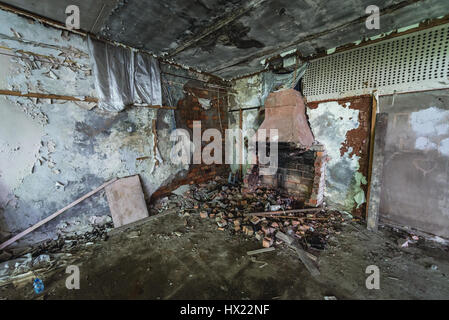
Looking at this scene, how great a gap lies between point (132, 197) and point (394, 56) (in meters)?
4.52

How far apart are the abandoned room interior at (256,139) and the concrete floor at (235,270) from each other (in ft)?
0.06

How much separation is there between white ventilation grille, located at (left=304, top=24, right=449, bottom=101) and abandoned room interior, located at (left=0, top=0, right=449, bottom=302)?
0.02 meters

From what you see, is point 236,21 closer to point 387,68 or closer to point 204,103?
point 204,103

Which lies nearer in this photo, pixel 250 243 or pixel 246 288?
pixel 246 288

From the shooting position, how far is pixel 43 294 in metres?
1.62

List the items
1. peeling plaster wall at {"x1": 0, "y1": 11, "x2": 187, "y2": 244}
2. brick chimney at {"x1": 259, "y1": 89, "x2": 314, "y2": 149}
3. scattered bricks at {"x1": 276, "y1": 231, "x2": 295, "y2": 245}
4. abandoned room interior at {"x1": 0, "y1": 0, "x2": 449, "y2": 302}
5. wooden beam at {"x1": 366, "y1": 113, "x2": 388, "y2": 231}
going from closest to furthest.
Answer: abandoned room interior at {"x1": 0, "y1": 0, "x2": 449, "y2": 302} → peeling plaster wall at {"x1": 0, "y1": 11, "x2": 187, "y2": 244} → scattered bricks at {"x1": 276, "y1": 231, "x2": 295, "y2": 245} → wooden beam at {"x1": 366, "y1": 113, "x2": 388, "y2": 231} → brick chimney at {"x1": 259, "y1": 89, "x2": 314, "y2": 149}

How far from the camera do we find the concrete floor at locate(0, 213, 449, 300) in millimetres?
1599

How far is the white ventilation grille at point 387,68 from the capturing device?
6.95 ft

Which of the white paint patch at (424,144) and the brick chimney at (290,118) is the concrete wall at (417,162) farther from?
the brick chimney at (290,118)

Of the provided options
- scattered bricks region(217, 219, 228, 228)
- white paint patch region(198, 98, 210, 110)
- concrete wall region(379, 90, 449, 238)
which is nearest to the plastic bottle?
scattered bricks region(217, 219, 228, 228)

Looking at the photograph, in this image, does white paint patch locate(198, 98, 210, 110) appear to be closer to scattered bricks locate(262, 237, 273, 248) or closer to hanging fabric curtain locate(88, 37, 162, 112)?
hanging fabric curtain locate(88, 37, 162, 112)

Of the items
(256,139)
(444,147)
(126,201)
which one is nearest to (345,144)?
(444,147)

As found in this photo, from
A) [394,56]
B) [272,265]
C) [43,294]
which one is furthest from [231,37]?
[43,294]

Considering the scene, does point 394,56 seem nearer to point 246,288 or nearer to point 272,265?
point 272,265
